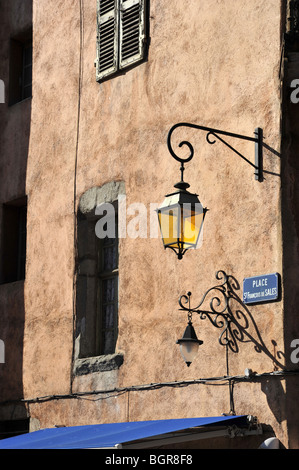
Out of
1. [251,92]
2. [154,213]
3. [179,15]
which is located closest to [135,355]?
[154,213]

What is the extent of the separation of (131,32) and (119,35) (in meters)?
0.24

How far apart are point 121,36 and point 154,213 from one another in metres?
2.15

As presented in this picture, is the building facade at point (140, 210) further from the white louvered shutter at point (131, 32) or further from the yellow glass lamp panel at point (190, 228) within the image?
the yellow glass lamp panel at point (190, 228)

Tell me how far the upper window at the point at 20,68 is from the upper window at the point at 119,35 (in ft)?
6.20

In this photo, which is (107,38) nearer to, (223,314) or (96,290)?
(96,290)

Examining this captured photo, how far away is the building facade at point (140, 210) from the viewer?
8.44m

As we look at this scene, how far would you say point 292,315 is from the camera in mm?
8156

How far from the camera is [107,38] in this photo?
1081cm

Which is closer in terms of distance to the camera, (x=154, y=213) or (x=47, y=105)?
(x=154, y=213)

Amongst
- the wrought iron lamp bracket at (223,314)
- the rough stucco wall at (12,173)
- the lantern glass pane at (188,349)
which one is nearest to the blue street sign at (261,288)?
the wrought iron lamp bracket at (223,314)

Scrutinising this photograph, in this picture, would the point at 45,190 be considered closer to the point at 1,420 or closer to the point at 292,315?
the point at 1,420
